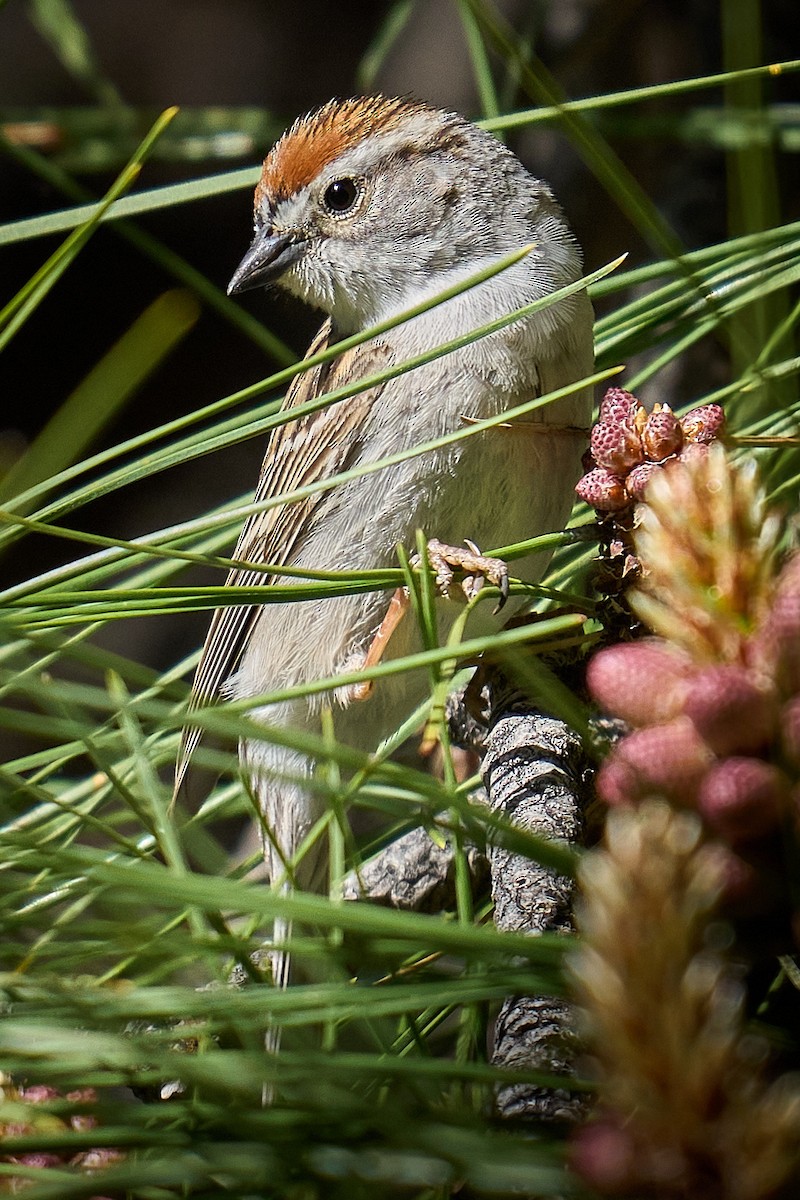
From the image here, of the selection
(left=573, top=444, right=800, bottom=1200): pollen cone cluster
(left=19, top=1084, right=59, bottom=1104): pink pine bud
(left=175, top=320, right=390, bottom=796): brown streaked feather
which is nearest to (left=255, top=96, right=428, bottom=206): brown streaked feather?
(left=175, top=320, right=390, bottom=796): brown streaked feather

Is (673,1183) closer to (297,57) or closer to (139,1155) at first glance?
(139,1155)

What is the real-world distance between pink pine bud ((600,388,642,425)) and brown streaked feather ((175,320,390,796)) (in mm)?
664

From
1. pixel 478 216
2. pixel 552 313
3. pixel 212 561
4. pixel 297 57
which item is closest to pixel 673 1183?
pixel 212 561

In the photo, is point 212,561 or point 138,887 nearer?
point 138,887

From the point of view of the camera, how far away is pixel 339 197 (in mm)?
1893

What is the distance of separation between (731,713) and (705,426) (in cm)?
45

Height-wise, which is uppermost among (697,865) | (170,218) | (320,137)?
Answer: (170,218)

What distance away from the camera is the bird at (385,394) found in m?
1.48

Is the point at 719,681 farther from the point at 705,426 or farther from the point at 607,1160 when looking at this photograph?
the point at 705,426

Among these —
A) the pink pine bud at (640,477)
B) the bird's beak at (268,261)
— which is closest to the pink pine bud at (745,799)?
the pink pine bud at (640,477)

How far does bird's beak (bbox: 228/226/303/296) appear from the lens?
6.19 ft

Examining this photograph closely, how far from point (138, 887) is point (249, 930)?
40 centimetres

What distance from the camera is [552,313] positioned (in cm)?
147

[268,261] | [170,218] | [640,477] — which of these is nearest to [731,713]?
[640,477]
